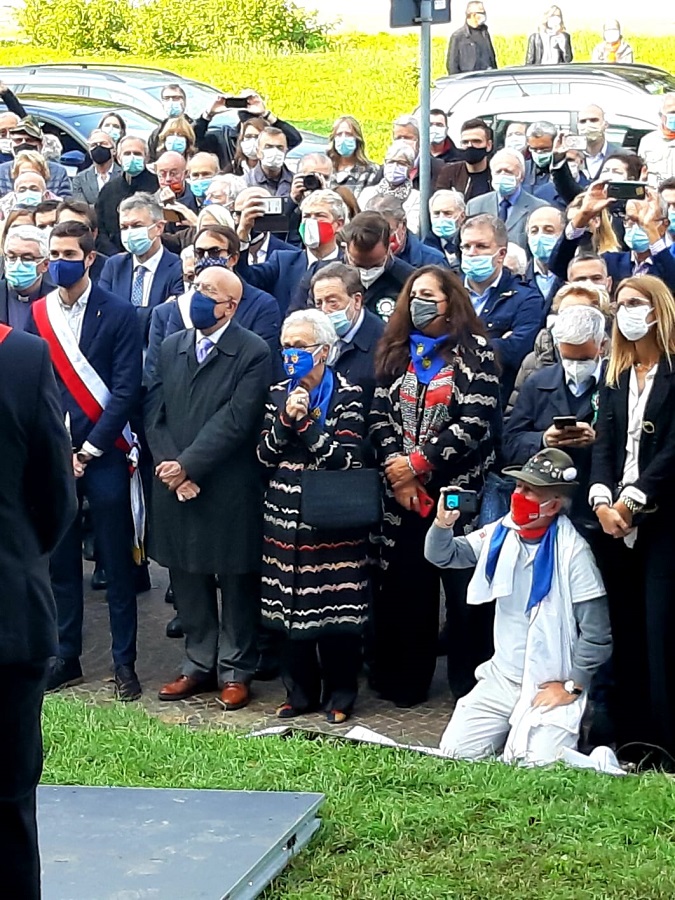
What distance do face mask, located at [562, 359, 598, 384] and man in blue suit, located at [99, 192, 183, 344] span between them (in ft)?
9.04

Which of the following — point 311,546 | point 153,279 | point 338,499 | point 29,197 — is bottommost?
point 311,546

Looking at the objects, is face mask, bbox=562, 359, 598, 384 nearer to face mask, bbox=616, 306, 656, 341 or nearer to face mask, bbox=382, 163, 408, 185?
face mask, bbox=616, 306, 656, 341

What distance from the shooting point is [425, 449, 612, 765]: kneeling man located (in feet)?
21.5

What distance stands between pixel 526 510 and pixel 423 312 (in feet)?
3.98

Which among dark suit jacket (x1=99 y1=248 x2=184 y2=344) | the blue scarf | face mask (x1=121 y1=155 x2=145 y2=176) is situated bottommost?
the blue scarf

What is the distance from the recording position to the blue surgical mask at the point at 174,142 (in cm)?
1262

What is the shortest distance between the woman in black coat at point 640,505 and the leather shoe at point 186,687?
82.5 inches

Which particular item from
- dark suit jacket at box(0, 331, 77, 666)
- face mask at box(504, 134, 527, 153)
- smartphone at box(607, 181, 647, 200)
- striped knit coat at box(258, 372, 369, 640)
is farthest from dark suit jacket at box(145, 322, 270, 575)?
face mask at box(504, 134, 527, 153)

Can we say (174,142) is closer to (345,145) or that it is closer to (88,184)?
(88,184)

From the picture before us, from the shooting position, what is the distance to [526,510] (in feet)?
21.9

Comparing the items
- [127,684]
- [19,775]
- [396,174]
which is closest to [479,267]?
[127,684]

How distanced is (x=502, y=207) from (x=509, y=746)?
552 centimetres

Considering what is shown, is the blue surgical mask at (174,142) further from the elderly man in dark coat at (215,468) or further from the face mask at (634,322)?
the face mask at (634,322)

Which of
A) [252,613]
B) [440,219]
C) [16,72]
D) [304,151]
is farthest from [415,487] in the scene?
[16,72]
